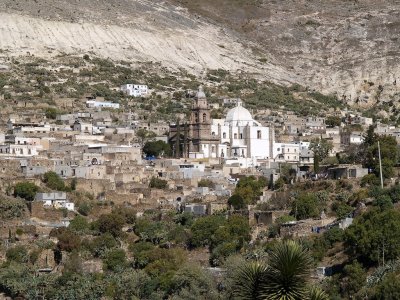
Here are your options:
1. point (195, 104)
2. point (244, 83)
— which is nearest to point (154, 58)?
point (244, 83)

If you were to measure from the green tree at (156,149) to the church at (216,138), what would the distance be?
97 cm

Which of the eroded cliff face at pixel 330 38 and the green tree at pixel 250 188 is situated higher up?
the eroded cliff face at pixel 330 38

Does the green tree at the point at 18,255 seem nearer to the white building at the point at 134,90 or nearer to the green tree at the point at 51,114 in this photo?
the green tree at the point at 51,114

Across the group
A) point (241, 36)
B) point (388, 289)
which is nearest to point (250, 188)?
point (388, 289)

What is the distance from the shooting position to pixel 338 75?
5241 inches

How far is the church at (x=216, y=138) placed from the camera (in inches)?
3268

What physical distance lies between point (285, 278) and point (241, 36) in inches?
5021

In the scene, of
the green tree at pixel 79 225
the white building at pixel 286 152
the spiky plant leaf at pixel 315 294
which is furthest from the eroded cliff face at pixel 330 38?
the spiky plant leaf at pixel 315 294

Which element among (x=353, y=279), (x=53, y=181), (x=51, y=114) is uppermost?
(x=51, y=114)

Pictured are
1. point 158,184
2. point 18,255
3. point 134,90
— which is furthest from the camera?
point 134,90

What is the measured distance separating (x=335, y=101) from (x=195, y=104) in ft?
113

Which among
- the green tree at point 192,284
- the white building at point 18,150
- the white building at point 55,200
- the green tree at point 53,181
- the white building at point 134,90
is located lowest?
the green tree at point 192,284

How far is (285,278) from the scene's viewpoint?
78.2 feet

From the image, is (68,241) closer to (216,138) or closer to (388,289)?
(388,289)
